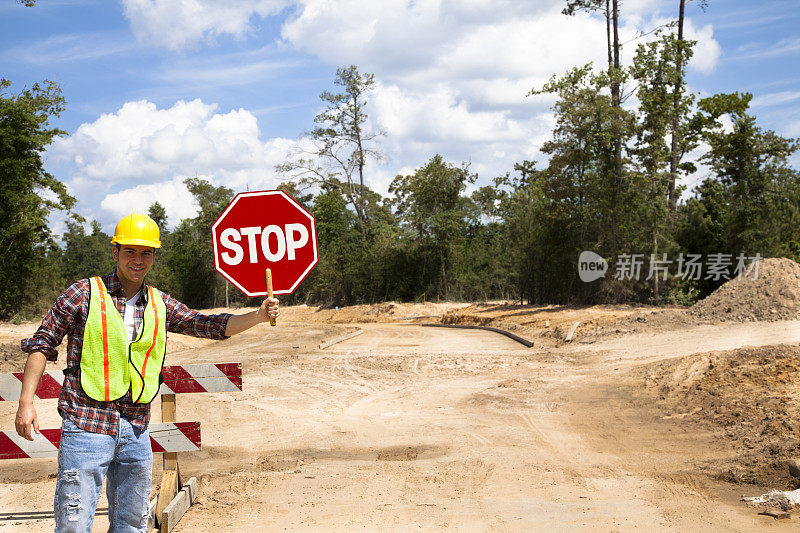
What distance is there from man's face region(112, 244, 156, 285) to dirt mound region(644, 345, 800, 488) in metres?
5.49

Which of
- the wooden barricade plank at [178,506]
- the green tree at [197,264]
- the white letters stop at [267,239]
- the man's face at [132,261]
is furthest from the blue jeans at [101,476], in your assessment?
the green tree at [197,264]

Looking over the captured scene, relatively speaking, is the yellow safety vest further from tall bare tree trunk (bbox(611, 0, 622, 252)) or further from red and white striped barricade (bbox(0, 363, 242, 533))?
tall bare tree trunk (bbox(611, 0, 622, 252))

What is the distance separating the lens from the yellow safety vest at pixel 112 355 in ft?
10.3

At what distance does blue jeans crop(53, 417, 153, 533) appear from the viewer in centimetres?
304

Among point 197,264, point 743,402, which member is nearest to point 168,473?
point 743,402

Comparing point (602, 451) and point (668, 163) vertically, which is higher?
point (668, 163)

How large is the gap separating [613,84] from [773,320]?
15.5 m

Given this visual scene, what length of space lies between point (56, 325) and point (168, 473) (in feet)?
7.81

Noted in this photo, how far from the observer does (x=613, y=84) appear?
2931 cm

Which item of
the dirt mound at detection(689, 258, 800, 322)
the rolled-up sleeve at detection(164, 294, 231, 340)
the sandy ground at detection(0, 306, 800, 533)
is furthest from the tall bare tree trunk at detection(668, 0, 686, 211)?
the rolled-up sleeve at detection(164, 294, 231, 340)

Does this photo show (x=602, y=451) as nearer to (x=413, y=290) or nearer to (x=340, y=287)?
(x=413, y=290)

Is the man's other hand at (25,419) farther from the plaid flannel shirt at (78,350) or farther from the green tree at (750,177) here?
the green tree at (750,177)

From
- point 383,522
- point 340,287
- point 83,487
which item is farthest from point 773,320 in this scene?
point 340,287

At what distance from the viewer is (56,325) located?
3090 millimetres
